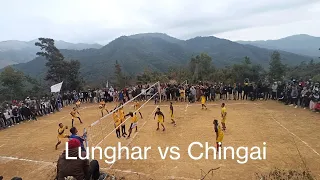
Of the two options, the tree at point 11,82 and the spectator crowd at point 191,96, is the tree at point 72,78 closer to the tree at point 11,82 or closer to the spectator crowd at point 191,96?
the tree at point 11,82

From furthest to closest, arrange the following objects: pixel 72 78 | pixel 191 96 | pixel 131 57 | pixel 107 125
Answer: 1. pixel 131 57
2. pixel 72 78
3. pixel 191 96
4. pixel 107 125

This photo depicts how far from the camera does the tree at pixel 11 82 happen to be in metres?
36.4

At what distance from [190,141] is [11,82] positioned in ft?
104

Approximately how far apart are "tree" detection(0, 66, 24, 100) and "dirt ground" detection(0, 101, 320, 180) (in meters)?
19.1

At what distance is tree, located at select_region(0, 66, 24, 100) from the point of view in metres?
36.4

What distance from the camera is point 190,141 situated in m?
13.3

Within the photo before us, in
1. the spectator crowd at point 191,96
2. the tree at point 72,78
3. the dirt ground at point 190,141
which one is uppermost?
the tree at point 72,78

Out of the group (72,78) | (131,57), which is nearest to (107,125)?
(72,78)

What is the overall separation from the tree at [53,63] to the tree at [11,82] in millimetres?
3637

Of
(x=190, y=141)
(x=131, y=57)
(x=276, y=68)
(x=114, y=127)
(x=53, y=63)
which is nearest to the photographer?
(x=190, y=141)

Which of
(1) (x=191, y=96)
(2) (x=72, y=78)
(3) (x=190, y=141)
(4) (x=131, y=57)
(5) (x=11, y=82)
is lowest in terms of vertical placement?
(3) (x=190, y=141)

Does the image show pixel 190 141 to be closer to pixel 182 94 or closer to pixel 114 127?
pixel 114 127

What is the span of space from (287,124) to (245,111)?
3.78m

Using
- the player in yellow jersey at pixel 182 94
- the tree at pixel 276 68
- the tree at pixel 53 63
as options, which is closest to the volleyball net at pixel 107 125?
the player in yellow jersey at pixel 182 94
